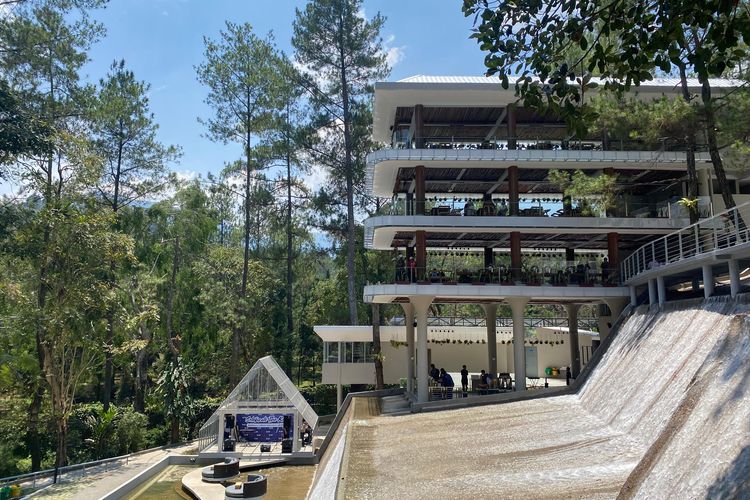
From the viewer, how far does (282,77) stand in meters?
37.4

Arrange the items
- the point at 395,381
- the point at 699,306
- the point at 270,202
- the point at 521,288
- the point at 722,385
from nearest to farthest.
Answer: the point at 722,385 → the point at 699,306 → the point at 521,288 → the point at 395,381 → the point at 270,202

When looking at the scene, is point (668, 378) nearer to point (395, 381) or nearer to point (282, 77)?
point (395, 381)

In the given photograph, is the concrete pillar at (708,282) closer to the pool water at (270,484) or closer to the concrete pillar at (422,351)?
the concrete pillar at (422,351)

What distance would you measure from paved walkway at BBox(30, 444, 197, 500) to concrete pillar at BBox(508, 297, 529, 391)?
1561 cm

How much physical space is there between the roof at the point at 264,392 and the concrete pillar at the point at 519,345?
954 cm

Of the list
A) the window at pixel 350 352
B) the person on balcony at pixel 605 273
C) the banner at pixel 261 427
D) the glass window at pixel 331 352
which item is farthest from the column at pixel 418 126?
the banner at pixel 261 427

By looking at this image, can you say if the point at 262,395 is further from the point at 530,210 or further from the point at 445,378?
the point at 530,210

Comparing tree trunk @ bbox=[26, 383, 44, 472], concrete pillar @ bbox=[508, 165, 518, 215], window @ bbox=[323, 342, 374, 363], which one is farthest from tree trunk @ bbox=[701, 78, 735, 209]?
tree trunk @ bbox=[26, 383, 44, 472]

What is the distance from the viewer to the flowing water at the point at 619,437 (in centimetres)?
801

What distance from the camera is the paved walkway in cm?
1962

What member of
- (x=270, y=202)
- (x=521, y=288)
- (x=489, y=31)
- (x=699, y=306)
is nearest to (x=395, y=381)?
(x=521, y=288)

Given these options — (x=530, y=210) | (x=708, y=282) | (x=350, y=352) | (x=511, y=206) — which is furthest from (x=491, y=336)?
(x=708, y=282)

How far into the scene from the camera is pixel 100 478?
72.4 ft

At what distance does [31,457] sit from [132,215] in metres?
15.2
